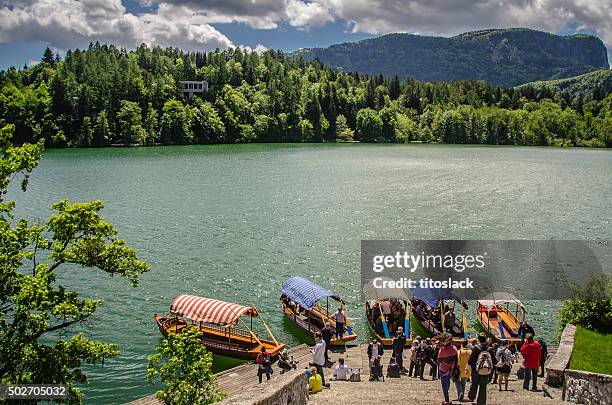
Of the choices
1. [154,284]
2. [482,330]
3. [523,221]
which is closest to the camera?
[482,330]

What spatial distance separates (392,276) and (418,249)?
10.1 m

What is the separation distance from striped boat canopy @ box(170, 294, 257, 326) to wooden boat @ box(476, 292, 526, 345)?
13.0 meters

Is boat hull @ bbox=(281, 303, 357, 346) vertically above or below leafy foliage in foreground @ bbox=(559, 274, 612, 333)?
below

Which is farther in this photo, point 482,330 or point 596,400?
point 482,330

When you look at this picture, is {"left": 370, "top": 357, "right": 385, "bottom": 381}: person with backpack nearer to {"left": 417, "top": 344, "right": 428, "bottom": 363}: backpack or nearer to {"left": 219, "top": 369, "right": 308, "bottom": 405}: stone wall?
{"left": 417, "top": 344, "right": 428, "bottom": 363}: backpack

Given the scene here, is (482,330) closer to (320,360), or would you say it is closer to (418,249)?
(320,360)

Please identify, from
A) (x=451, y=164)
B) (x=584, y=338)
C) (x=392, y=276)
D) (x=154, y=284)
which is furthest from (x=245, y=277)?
(x=451, y=164)

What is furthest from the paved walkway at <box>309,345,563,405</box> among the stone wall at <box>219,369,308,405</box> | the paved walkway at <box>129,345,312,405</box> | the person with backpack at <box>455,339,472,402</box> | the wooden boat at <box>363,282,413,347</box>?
the wooden boat at <box>363,282,413,347</box>

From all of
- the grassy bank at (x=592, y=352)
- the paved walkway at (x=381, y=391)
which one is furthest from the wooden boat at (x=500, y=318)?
the paved walkway at (x=381, y=391)

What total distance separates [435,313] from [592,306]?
337 inches

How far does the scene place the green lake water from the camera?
1374 inches

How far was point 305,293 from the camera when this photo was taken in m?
31.2

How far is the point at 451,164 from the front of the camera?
118m

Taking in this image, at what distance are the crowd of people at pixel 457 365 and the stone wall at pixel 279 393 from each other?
13.7 feet
